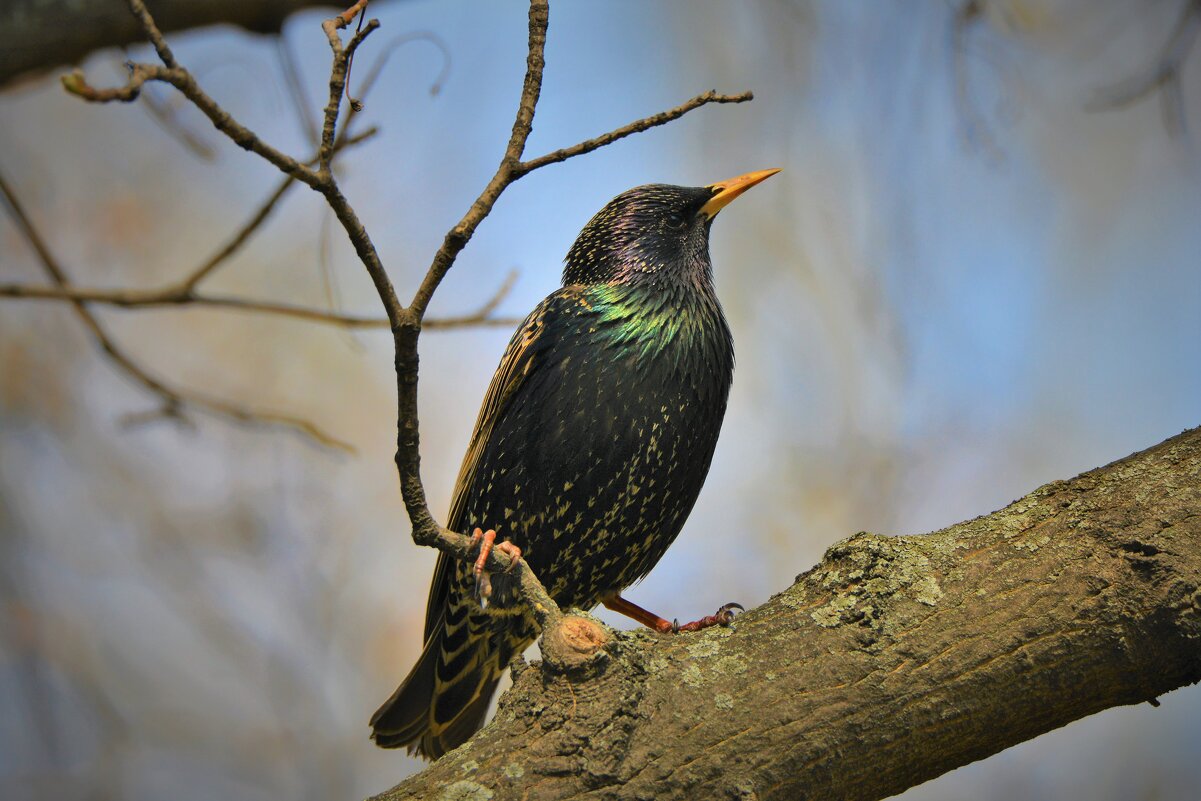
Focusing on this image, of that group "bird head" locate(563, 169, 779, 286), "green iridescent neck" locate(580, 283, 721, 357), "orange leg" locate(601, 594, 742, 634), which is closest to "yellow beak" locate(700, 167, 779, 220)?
"bird head" locate(563, 169, 779, 286)

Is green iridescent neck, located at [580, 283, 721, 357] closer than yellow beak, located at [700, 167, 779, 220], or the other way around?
green iridescent neck, located at [580, 283, 721, 357]

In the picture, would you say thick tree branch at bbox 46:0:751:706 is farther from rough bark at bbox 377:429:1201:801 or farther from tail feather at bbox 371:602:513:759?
tail feather at bbox 371:602:513:759

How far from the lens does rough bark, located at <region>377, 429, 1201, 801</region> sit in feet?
6.31

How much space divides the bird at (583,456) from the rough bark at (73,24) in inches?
49.6

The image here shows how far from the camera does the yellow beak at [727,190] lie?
11.1 feet

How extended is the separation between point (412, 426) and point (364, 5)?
29.2 inches

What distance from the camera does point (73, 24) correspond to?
3145 millimetres

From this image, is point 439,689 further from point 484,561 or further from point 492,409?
point 484,561

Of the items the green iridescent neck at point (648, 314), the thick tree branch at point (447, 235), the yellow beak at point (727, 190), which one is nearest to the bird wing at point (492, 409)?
the green iridescent neck at point (648, 314)

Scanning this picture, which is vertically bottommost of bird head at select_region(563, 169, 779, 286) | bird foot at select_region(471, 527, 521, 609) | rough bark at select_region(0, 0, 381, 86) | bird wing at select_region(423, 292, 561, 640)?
bird foot at select_region(471, 527, 521, 609)

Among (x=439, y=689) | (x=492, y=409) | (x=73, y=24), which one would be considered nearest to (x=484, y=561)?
(x=492, y=409)

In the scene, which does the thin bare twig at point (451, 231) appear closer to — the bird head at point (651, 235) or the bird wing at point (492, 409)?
the bird wing at point (492, 409)

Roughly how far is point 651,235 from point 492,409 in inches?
28.1

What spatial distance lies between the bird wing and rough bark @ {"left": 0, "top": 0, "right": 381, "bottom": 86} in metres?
1.16
